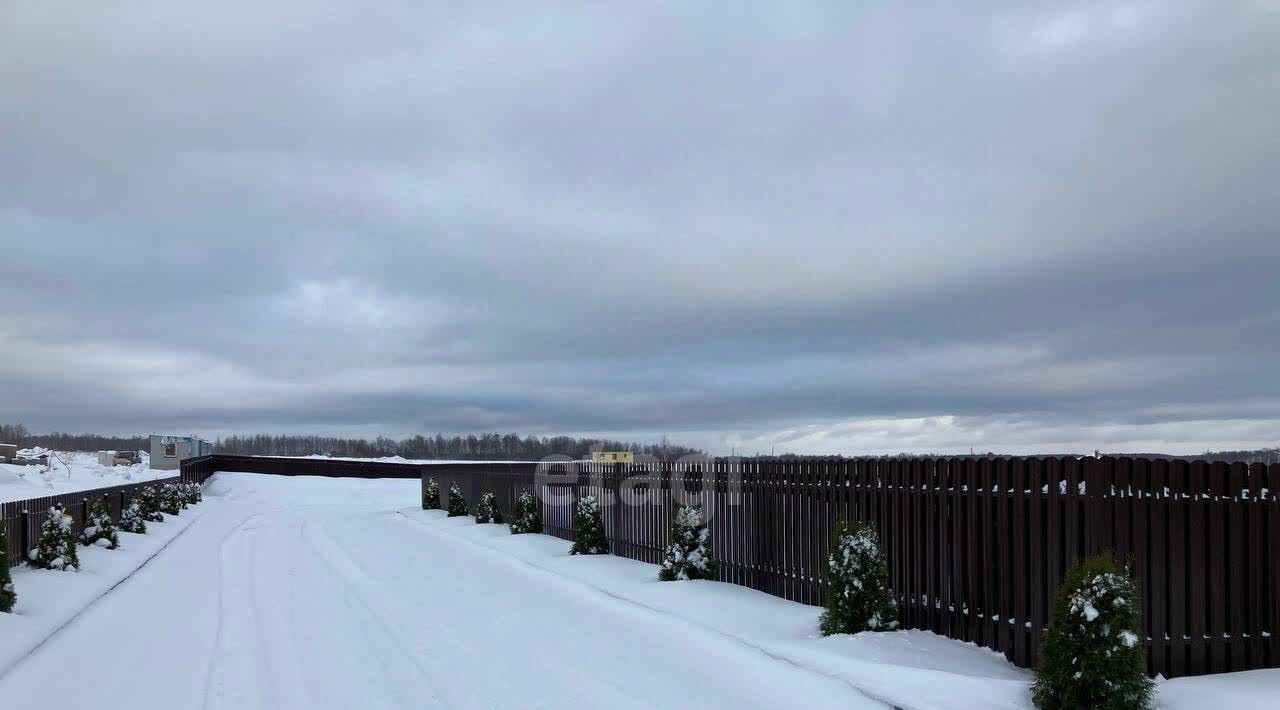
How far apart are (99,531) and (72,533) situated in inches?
135

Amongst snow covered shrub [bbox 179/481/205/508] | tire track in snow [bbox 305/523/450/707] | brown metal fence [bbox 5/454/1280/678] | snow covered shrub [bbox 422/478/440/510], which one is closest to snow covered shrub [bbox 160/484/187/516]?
snow covered shrub [bbox 179/481/205/508]

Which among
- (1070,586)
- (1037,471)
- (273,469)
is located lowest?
(273,469)

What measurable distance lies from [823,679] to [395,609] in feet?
19.7

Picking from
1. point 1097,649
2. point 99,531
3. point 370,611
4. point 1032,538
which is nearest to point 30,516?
point 99,531

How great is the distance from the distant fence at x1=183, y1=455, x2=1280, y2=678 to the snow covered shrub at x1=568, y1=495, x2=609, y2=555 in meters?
5.26

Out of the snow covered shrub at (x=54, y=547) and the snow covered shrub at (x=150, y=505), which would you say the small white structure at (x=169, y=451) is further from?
the snow covered shrub at (x=54, y=547)

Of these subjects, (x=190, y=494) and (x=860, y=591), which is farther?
(x=190, y=494)

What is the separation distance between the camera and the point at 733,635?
995 centimetres

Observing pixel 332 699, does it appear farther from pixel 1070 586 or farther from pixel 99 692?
pixel 1070 586

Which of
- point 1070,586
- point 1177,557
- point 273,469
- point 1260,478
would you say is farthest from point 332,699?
point 273,469

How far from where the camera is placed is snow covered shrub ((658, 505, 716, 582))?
550 inches

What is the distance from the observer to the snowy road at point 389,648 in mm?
7688

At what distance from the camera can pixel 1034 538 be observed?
27.1 feet

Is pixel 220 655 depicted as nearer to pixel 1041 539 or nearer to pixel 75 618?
pixel 75 618
